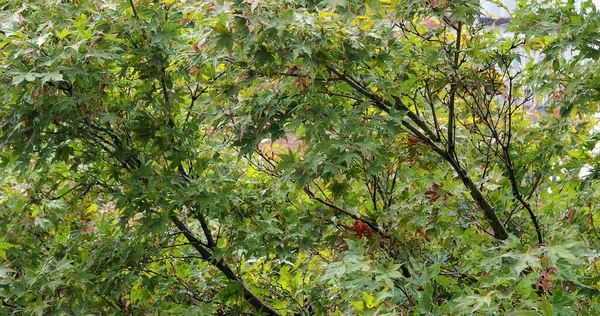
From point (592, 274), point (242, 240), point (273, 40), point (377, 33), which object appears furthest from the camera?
point (242, 240)

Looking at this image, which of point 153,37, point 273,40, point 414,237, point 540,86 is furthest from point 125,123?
point 540,86

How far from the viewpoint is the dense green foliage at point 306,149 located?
3396 millimetres

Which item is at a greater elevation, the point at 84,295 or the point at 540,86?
the point at 540,86

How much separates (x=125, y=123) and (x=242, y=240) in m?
1.05

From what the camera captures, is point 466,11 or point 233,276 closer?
point 466,11

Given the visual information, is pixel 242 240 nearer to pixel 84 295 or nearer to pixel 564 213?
pixel 84 295

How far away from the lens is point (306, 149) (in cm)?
399

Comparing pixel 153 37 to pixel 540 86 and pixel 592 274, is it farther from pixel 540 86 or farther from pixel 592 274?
pixel 592 274

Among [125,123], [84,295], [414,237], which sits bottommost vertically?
[414,237]

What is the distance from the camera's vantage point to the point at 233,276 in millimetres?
4875

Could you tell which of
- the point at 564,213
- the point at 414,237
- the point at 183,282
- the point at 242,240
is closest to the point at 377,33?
the point at 414,237

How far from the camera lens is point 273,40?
326 centimetres

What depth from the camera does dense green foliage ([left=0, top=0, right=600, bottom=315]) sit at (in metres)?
3.40

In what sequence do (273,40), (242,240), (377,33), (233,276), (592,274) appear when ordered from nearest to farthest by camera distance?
1. (273,40)
2. (377,33)
3. (592,274)
4. (242,240)
5. (233,276)
